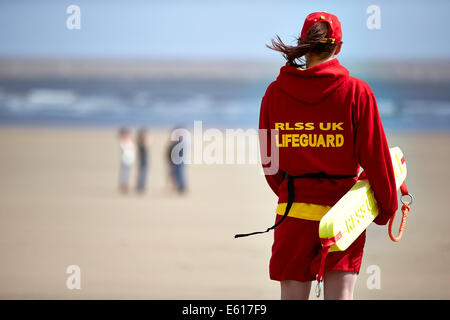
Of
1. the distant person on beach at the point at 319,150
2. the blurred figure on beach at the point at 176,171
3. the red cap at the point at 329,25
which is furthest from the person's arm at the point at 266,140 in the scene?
the blurred figure on beach at the point at 176,171

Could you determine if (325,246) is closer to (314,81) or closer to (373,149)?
(373,149)

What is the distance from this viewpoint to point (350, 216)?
9.04 ft

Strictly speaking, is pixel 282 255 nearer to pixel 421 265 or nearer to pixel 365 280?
pixel 365 280

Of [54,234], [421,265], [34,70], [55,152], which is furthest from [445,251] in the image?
[34,70]

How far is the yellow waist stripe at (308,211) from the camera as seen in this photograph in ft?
9.45

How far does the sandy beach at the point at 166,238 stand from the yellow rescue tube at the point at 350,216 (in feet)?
10.2

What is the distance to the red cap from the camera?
285cm

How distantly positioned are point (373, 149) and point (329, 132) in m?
0.21

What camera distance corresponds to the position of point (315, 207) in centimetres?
289

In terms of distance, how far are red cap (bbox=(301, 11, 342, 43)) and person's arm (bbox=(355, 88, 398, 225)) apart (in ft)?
0.93

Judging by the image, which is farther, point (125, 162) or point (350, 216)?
point (125, 162)

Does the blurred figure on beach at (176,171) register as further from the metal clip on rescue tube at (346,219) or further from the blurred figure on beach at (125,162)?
the metal clip on rescue tube at (346,219)

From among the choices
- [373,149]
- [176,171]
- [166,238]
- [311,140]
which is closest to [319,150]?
[311,140]
